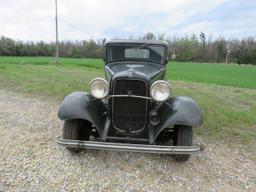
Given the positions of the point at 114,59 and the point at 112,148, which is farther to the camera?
the point at 114,59

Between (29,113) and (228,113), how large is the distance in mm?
5079

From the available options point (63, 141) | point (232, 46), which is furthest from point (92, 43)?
point (63, 141)

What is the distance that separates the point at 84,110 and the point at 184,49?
5090 centimetres

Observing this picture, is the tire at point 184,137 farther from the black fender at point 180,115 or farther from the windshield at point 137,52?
the windshield at point 137,52

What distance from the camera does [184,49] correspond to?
5162cm

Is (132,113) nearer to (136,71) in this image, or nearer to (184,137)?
(136,71)

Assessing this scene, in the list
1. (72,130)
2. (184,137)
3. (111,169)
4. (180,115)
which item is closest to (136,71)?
(180,115)

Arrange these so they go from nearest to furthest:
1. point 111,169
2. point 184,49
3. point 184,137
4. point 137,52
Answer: point 111,169
point 184,137
point 137,52
point 184,49

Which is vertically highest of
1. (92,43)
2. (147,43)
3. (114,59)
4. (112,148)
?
(92,43)

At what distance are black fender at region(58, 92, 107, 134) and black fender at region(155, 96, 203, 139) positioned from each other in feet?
2.91

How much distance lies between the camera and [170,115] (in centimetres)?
Result: 340

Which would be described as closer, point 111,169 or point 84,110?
point 111,169

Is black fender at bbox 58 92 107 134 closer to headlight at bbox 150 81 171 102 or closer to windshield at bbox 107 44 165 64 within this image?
headlight at bbox 150 81 171 102

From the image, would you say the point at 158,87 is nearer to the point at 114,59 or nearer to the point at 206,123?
the point at 114,59
